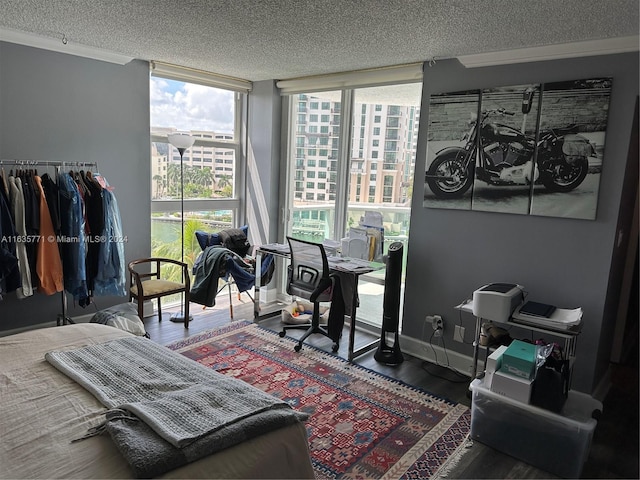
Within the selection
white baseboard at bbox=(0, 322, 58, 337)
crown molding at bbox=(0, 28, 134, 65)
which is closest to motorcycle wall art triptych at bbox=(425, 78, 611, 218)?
crown molding at bbox=(0, 28, 134, 65)

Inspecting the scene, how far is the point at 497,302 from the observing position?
261 centimetres

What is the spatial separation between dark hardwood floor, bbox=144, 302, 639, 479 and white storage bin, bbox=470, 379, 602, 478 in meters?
0.06

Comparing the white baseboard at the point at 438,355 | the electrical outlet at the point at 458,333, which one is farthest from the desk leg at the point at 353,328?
the electrical outlet at the point at 458,333

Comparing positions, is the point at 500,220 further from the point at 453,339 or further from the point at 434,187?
the point at 453,339

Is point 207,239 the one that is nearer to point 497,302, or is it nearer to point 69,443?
point 497,302

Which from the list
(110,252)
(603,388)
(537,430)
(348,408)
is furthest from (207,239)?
(603,388)

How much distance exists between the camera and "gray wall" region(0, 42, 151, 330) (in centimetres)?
319

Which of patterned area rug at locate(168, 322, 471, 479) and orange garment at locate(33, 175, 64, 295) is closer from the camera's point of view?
patterned area rug at locate(168, 322, 471, 479)

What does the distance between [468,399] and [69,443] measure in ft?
7.70

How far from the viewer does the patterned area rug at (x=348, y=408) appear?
2246 mm

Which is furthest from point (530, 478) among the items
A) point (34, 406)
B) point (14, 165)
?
point (14, 165)

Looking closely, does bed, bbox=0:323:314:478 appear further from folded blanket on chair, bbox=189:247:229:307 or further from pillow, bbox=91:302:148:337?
folded blanket on chair, bbox=189:247:229:307

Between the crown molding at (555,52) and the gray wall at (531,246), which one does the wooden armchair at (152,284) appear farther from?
the crown molding at (555,52)

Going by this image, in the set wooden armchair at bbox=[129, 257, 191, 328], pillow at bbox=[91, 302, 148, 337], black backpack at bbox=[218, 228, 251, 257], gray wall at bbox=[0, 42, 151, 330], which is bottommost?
pillow at bbox=[91, 302, 148, 337]
